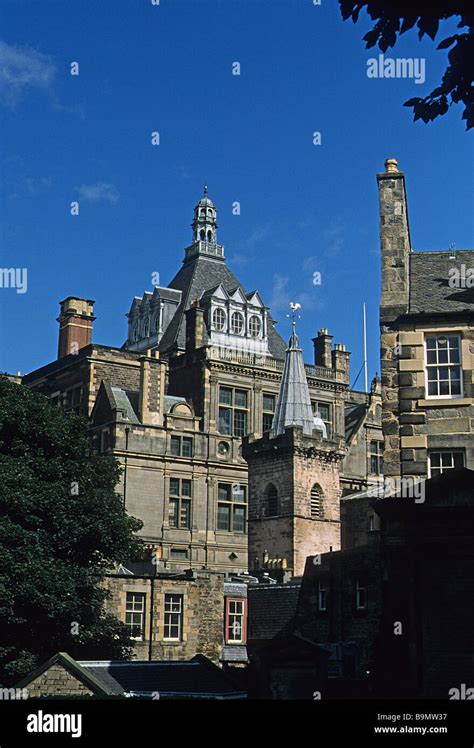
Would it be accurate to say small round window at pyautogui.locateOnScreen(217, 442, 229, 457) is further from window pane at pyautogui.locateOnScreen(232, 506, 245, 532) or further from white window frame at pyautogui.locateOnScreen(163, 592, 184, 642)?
white window frame at pyautogui.locateOnScreen(163, 592, 184, 642)

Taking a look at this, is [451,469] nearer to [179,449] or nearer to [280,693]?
[280,693]

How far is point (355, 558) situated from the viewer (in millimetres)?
39906

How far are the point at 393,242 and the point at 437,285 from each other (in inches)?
71.4

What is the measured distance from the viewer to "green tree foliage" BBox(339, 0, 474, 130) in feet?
31.6

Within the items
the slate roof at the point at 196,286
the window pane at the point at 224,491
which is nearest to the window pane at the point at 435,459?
the window pane at the point at 224,491

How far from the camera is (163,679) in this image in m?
35.3

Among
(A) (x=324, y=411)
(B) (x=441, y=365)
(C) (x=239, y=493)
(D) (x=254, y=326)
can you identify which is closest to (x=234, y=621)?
(C) (x=239, y=493)

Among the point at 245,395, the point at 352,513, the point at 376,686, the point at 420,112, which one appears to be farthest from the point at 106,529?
the point at 420,112

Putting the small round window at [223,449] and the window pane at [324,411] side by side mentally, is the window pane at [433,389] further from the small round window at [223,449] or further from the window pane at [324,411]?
the window pane at [324,411]

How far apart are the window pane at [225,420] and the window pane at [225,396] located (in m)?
0.44

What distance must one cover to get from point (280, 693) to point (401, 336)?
1639cm

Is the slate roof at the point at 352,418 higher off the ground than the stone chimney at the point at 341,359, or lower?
lower

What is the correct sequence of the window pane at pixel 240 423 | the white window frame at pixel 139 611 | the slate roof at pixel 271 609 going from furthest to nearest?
the window pane at pixel 240 423 < the slate roof at pixel 271 609 < the white window frame at pixel 139 611

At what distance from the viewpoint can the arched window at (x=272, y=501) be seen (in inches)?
2121
